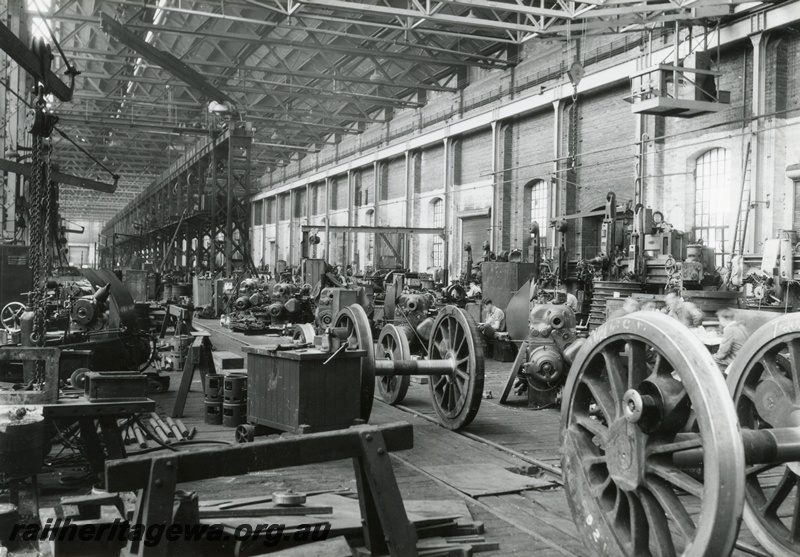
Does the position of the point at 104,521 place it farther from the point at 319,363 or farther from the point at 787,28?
the point at 787,28

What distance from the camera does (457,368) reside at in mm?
7074

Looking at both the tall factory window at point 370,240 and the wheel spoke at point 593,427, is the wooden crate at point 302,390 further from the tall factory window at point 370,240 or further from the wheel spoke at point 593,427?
the tall factory window at point 370,240

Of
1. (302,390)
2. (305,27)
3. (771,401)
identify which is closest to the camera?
(771,401)

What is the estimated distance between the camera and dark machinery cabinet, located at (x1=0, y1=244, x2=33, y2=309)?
35.1ft

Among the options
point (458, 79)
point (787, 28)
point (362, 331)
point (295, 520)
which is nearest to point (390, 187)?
point (458, 79)

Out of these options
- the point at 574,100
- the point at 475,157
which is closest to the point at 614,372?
the point at 574,100

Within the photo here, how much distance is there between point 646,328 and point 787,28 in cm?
1399

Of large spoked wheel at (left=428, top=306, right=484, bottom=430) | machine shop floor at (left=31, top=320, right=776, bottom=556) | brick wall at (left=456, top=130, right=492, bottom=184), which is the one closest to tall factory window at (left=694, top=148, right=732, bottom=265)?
brick wall at (left=456, top=130, right=492, bottom=184)

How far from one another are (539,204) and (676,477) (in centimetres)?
1965

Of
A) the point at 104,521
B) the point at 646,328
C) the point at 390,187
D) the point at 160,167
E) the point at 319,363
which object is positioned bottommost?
the point at 104,521

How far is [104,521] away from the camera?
3.29m

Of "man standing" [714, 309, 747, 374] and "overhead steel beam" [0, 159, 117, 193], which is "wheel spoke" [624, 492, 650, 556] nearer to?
"man standing" [714, 309, 747, 374]

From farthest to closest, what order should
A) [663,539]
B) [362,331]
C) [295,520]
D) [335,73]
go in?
1. [335,73]
2. [362,331]
3. [295,520]
4. [663,539]

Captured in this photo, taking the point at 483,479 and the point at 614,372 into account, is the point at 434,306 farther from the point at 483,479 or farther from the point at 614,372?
the point at 614,372
